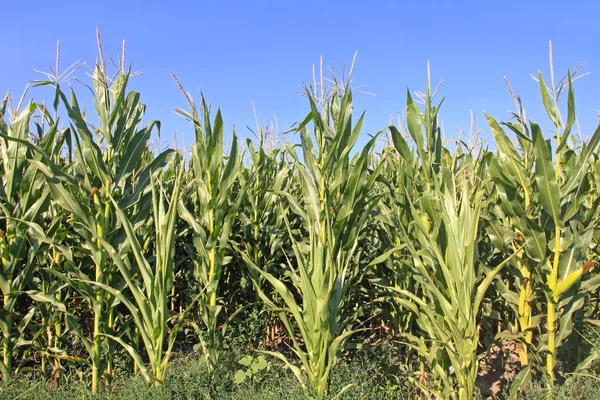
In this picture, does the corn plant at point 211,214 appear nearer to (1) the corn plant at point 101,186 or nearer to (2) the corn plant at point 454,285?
(1) the corn plant at point 101,186

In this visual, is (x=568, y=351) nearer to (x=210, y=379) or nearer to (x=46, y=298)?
(x=210, y=379)

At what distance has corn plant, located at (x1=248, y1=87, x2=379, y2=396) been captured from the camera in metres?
3.18

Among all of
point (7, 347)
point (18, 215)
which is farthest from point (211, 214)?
point (7, 347)

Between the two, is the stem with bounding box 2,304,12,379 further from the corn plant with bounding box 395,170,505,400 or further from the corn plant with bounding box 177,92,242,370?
the corn plant with bounding box 395,170,505,400

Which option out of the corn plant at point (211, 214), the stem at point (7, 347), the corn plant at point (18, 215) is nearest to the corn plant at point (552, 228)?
the corn plant at point (211, 214)

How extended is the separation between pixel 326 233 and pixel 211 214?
3.35 ft

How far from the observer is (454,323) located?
296cm

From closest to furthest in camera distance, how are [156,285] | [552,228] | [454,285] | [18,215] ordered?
[454,285], [156,285], [552,228], [18,215]

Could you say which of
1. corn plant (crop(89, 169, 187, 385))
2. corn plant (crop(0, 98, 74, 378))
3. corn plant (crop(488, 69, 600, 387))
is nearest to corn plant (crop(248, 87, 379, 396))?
corn plant (crop(89, 169, 187, 385))

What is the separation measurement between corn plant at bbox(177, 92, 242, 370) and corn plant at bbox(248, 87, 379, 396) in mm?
478

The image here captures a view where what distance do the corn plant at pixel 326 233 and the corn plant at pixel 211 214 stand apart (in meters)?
0.48

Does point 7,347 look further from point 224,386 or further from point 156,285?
point 224,386

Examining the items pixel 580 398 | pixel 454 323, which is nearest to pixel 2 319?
pixel 454 323

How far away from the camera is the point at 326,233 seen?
3480 mm
